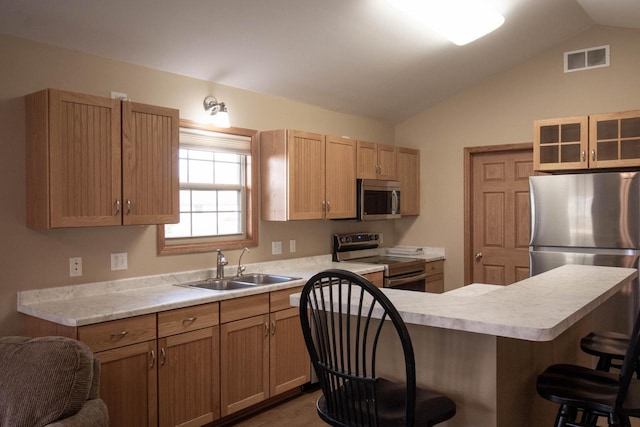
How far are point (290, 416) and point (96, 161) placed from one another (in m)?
2.03

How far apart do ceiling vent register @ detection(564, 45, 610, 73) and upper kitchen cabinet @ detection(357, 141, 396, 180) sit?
5.81 feet

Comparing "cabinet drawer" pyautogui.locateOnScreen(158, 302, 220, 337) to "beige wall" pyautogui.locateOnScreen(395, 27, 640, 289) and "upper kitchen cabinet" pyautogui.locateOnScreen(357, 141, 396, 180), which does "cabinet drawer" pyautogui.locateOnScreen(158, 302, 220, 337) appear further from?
"beige wall" pyautogui.locateOnScreen(395, 27, 640, 289)

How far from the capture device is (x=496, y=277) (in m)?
5.43

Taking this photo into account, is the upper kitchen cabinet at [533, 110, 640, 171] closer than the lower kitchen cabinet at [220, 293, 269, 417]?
No

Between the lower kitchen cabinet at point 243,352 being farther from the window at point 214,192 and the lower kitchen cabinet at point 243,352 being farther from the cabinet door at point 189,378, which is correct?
the window at point 214,192

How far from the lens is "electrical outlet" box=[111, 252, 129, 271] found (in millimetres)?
3340

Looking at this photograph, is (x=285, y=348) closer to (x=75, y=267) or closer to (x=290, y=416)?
(x=290, y=416)

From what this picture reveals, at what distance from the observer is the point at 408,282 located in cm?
498

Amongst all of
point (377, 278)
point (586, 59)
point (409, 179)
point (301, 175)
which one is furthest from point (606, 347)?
point (409, 179)

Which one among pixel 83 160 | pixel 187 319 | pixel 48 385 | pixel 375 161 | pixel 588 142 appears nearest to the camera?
pixel 48 385

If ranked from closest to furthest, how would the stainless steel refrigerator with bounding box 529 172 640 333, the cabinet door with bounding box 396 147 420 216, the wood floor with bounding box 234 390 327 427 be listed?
the wood floor with bounding box 234 390 327 427, the stainless steel refrigerator with bounding box 529 172 640 333, the cabinet door with bounding box 396 147 420 216

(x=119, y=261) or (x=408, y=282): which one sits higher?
(x=119, y=261)


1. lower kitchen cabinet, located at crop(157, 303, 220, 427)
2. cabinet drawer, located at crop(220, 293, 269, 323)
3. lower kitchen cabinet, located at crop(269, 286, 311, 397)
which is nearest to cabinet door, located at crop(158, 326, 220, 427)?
lower kitchen cabinet, located at crop(157, 303, 220, 427)

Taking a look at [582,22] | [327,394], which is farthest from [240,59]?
[582,22]
